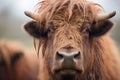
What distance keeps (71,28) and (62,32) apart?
6.7 inches

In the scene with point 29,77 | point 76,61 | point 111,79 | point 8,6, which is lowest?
point 8,6

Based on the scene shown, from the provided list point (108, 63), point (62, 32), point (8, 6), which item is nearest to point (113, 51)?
point (108, 63)

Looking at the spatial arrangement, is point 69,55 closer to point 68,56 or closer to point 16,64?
point 68,56

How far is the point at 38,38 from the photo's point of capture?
11.3 metres

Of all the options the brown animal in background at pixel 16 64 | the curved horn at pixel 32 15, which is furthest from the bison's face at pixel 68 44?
the brown animal in background at pixel 16 64

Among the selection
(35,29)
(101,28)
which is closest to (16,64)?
(35,29)

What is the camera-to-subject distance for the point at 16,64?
57.4 ft

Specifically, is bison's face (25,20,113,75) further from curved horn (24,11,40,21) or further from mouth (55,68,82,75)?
curved horn (24,11,40,21)

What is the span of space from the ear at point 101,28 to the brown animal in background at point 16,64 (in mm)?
6459

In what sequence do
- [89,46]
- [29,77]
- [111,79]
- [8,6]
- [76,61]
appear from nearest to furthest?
[76,61]
[89,46]
[111,79]
[29,77]
[8,6]

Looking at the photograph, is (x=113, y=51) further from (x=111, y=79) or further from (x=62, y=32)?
(x=62, y=32)

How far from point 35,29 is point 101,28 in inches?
48.2

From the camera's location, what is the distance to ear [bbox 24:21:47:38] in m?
11.1

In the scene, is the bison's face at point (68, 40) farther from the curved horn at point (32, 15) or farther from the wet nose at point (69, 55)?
the curved horn at point (32, 15)
